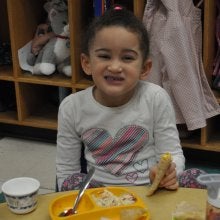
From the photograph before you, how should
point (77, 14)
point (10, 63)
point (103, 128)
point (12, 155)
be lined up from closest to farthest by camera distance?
1. point (103, 128)
2. point (77, 14)
3. point (12, 155)
4. point (10, 63)

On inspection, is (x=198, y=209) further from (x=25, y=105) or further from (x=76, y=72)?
(x=25, y=105)

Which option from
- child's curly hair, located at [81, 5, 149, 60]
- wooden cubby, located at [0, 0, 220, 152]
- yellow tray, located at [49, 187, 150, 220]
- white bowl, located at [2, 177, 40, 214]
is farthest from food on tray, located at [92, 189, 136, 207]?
wooden cubby, located at [0, 0, 220, 152]

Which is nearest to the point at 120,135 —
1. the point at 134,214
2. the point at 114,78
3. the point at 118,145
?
the point at 118,145

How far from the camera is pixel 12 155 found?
2.45 m

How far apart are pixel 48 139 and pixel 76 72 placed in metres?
0.51

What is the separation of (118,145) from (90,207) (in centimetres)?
37

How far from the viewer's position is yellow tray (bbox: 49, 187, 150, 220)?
0.88 m

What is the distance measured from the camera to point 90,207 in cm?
93

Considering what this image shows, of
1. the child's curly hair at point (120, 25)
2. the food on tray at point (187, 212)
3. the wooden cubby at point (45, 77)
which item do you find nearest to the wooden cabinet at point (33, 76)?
the wooden cubby at point (45, 77)

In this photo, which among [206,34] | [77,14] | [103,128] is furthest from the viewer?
[77,14]

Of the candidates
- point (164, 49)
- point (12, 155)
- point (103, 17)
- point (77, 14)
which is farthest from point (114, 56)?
point (12, 155)

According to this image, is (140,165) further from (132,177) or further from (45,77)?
(45,77)

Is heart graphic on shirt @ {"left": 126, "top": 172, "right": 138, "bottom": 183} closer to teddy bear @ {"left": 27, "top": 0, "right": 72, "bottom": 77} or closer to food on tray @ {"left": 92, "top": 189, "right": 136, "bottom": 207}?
food on tray @ {"left": 92, "top": 189, "right": 136, "bottom": 207}

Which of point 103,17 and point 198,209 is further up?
point 103,17
